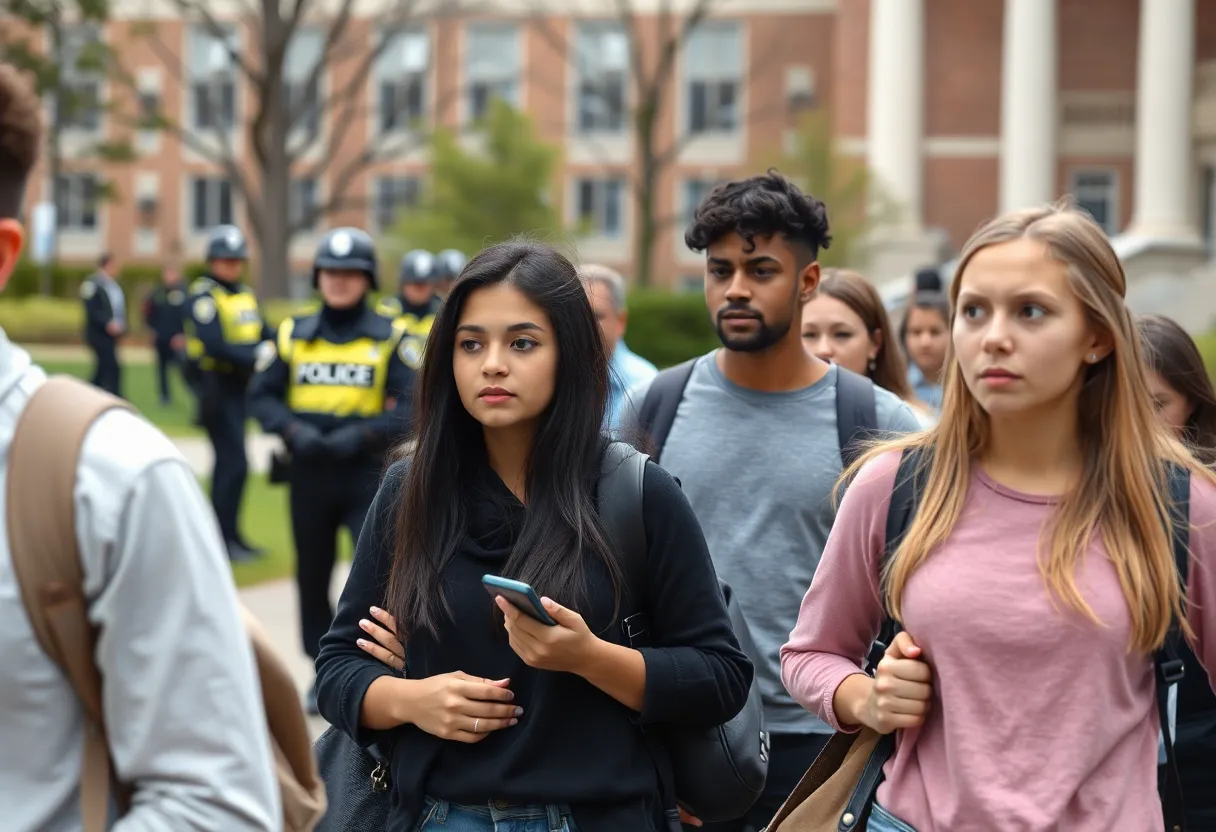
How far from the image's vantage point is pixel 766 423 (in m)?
4.55

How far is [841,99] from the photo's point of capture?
4703 cm

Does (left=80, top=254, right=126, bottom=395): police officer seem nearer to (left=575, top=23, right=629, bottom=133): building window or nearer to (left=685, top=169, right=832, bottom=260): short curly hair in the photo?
(left=685, top=169, right=832, bottom=260): short curly hair

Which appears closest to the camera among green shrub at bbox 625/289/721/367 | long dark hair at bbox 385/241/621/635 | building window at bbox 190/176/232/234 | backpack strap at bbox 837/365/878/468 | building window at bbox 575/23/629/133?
long dark hair at bbox 385/241/621/635

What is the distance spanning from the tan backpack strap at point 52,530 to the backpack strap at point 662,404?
2.68 m

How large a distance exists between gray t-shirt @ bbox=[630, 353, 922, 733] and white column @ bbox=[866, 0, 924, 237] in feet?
129

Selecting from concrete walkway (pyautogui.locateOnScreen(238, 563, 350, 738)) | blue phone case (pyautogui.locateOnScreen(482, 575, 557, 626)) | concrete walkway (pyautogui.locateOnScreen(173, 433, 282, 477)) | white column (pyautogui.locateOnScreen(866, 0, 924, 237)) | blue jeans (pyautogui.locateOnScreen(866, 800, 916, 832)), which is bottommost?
concrete walkway (pyautogui.locateOnScreen(173, 433, 282, 477))

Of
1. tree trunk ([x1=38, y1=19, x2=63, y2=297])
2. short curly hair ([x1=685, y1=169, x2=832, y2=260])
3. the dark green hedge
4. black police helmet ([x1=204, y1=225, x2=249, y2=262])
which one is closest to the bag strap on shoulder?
short curly hair ([x1=685, y1=169, x2=832, y2=260])

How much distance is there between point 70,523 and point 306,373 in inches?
265

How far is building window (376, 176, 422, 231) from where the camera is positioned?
166ft

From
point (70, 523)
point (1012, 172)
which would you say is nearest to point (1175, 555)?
point (70, 523)

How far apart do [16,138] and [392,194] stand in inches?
2065

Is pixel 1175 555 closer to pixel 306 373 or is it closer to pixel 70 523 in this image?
pixel 70 523

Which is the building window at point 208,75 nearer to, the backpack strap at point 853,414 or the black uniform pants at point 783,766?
the backpack strap at point 853,414

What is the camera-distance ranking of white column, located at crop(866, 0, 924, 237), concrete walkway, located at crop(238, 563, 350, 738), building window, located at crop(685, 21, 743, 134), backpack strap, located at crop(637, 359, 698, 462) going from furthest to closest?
building window, located at crop(685, 21, 743, 134), white column, located at crop(866, 0, 924, 237), concrete walkway, located at crop(238, 563, 350, 738), backpack strap, located at crop(637, 359, 698, 462)
